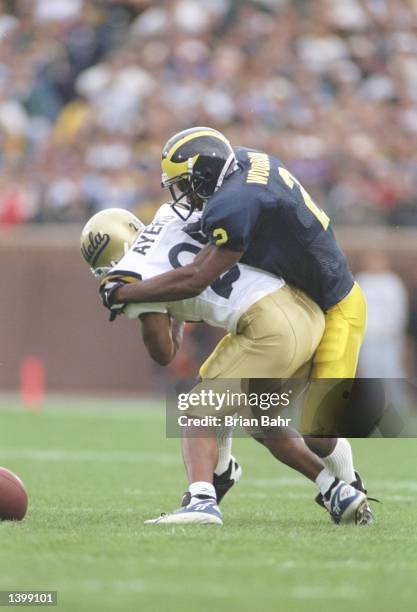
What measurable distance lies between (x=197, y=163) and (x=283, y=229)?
1.50 feet

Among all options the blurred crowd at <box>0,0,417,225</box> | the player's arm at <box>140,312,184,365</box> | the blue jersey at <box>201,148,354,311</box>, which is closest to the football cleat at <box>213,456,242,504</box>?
the player's arm at <box>140,312,184,365</box>

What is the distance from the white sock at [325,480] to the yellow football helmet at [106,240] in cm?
127

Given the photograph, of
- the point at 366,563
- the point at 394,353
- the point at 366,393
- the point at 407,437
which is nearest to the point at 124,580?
the point at 366,563

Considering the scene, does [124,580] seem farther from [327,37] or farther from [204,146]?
[327,37]

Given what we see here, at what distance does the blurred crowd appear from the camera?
552 inches

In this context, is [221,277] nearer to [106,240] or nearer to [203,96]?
[106,240]

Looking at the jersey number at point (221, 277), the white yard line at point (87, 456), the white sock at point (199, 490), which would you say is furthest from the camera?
the white yard line at point (87, 456)

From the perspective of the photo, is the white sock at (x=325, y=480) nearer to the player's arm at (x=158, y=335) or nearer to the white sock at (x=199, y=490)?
the white sock at (x=199, y=490)

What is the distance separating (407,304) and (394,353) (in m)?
0.82

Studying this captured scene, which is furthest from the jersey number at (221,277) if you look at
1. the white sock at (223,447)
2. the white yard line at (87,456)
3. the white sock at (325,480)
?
the white yard line at (87,456)

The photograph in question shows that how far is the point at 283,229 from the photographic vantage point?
5.56 meters

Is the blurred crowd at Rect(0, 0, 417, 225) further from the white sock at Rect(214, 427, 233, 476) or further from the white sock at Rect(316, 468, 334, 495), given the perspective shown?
the white sock at Rect(316, 468, 334, 495)

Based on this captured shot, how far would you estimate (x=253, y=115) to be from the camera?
47.2 feet

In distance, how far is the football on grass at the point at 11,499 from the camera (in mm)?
5480
